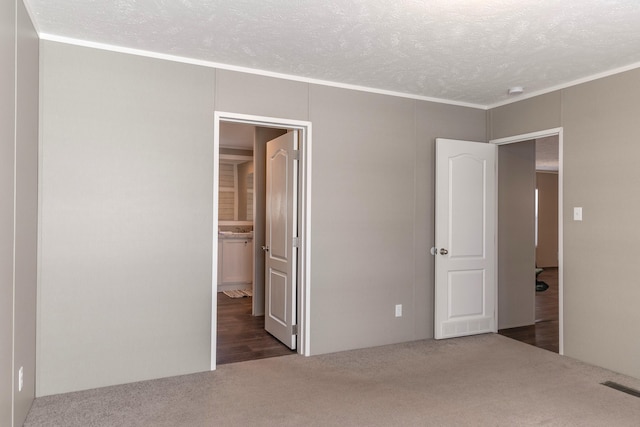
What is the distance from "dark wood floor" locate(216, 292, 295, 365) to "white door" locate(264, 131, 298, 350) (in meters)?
0.12

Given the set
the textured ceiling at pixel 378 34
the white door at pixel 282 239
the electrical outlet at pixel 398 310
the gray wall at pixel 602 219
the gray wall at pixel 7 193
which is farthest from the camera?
the electrical outlet at pixel 398 310

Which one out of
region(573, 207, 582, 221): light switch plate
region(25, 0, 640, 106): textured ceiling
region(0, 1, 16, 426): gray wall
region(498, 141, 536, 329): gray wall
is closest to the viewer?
region(0, 1, 16, 426): gray wall

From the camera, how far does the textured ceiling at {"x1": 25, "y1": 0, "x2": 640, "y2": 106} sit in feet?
8.70

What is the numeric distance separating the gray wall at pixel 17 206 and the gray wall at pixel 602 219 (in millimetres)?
4300

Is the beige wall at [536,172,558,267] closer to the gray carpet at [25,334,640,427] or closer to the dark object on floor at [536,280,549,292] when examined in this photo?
the dark object on floor at [536,280,549,292]

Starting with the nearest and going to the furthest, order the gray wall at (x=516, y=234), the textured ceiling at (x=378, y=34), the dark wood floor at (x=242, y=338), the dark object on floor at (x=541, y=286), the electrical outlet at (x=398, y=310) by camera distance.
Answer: the textured ceiling at (x=378, y=34), the dark wood floor at (x=242, y=338), the electrical outlet at (x=398, y=310), the gray wall at (x=516, y=234), the dark object on floor at (x=541, y=286)

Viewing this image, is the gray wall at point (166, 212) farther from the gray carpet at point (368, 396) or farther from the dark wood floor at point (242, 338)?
the dark wood floor at point (242, 338)

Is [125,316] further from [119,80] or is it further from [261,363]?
[119,80]

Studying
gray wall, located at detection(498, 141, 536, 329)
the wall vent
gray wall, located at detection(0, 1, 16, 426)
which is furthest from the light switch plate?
gray wall, located at detection(0, 1, 16, 426)

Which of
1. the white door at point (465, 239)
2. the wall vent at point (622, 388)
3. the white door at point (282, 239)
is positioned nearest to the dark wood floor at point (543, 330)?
the white door at point (465, 239)

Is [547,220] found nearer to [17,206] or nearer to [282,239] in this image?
[282,239]

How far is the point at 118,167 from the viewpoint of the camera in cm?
335

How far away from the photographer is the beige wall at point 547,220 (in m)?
11.1

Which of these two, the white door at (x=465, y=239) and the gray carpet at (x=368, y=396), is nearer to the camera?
the gray carpet at (x=368, y=396)
